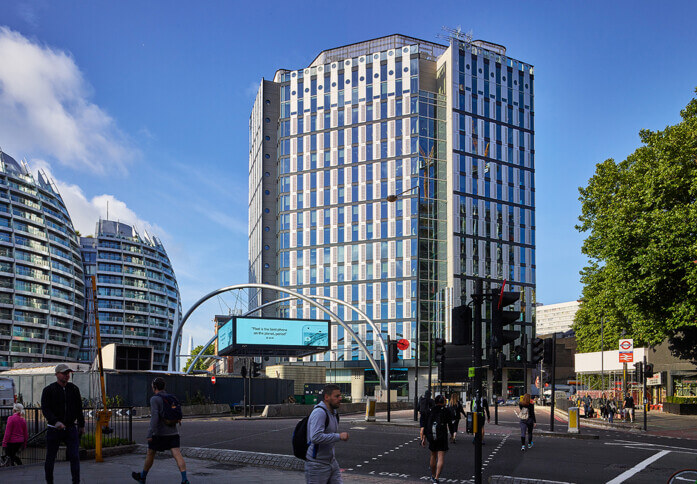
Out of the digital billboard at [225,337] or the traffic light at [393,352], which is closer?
the traffic light at [393,352]

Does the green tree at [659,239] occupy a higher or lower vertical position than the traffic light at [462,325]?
higher

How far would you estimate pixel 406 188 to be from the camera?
283 feet

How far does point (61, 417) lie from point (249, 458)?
16.5ft

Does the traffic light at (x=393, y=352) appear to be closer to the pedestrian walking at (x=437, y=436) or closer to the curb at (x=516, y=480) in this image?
the pedestrian walking at (x=437, y=436)

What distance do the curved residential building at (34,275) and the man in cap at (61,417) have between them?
110 metres

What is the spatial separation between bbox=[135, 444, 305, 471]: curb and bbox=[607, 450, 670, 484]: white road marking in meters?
5.76

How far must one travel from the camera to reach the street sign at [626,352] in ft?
117

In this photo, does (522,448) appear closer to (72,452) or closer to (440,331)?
(72,452)

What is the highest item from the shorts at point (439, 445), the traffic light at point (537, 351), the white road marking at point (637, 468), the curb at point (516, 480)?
the traffic light at point (537, 351)

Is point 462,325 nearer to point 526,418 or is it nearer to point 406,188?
point 526,418

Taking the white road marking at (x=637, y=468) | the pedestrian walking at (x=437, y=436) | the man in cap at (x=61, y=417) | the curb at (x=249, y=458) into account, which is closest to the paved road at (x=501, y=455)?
the white road marking at (x=637, y=468)

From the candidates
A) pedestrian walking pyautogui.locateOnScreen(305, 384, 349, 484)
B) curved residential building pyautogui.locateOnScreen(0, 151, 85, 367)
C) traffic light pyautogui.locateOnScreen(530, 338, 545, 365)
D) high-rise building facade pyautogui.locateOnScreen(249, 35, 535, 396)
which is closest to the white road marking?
traffic light pyautogui.locateOnScreen(530, 338, 545, 365)

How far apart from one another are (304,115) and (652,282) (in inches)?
2732

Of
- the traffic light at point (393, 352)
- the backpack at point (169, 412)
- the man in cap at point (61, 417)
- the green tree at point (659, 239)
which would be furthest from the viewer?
the traffic light at point (393, 352)
